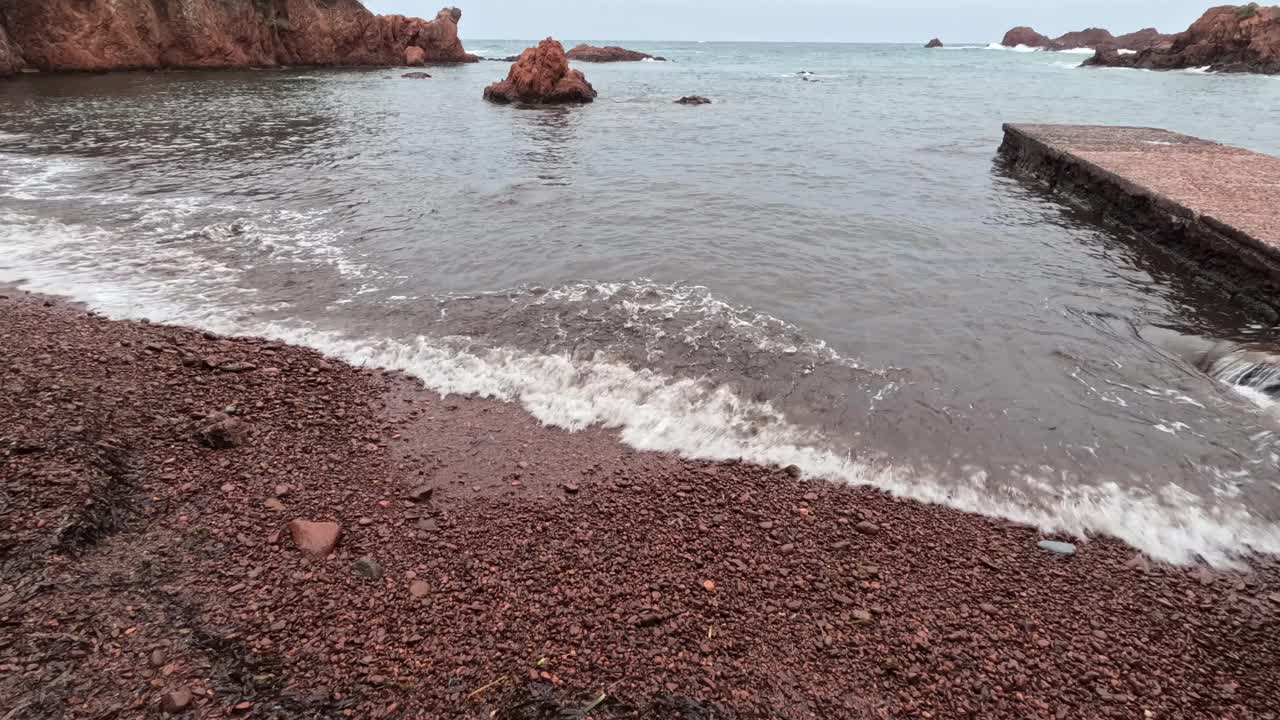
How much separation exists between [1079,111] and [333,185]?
35.7m

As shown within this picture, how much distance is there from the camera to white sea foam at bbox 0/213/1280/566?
5.37 metres

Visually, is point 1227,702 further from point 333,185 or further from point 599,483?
point 333,185

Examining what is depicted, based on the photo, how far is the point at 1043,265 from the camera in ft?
36.8

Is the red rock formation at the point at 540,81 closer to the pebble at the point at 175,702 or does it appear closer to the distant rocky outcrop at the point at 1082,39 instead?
the pebble at the point at 175,702

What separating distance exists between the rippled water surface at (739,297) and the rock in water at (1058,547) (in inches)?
12.2

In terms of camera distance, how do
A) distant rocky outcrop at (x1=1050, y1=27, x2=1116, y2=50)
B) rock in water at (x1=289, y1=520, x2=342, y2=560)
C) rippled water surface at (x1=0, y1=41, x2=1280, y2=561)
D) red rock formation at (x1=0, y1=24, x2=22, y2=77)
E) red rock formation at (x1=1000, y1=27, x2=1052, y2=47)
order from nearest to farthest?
1. rock in water at (x1=289, y1=520, x2=342, y2=560)
2. rippled water surface at (x1=0, y1=41, x2=1280, y2=561)
3. red rock formation at (x1=0, y1=24, x2=22, y2=77)
4. distant rocky outcrop at (x1=1050, y1=27, x2=1116, y2=50)
5. red rock formation at (x1=1000, y1=27, x2=1052, y2=47)

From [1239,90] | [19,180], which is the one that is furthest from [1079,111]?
[19,180]

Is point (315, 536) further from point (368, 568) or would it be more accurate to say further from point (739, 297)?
point (739, 297)

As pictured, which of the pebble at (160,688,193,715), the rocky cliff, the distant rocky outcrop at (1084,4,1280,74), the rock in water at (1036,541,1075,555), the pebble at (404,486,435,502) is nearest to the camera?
the pebble at (160,688,193,715)

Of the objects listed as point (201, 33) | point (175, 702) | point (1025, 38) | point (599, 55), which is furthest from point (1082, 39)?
point (175, 702)

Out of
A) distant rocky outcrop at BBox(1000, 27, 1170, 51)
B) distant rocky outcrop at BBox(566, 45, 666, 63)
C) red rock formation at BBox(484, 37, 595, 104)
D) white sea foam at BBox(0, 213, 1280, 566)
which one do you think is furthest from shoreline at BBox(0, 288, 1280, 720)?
distant rocky outcrop at BBox(1000, 27, 1170, 51)

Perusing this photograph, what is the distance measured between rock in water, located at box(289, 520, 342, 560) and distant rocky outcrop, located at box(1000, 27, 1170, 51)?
143097 millimetres

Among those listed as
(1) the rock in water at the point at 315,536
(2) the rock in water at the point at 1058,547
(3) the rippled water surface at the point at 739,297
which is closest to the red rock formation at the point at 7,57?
(3) the rippled water surface at the point at 739,297

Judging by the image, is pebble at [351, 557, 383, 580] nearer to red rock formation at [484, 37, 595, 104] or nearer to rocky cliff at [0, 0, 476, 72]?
red rock formation at [484, 37, 595, 104]
